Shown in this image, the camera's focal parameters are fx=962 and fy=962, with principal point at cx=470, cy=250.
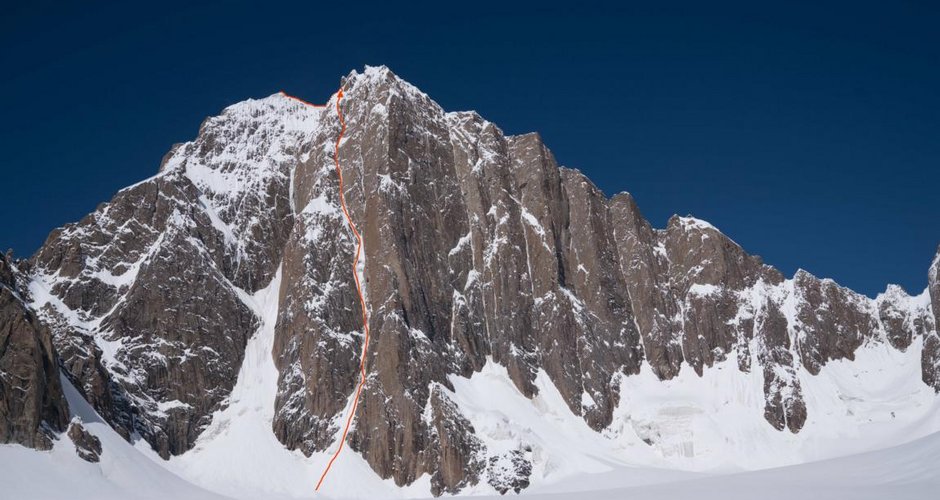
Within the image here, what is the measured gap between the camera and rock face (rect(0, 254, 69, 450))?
11469 centimetres

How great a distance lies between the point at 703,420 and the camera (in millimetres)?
156500

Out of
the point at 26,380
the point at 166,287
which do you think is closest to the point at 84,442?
the point at 26,380

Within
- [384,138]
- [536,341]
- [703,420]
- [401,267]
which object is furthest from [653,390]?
[384,138]

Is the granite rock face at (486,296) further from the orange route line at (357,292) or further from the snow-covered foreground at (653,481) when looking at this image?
the snow-covered foreground at (653,481)

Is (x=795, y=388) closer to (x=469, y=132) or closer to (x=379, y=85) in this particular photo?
(x=469, y=132)

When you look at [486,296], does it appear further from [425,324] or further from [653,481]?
[653,481]

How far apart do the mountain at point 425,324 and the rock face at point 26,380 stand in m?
0.33

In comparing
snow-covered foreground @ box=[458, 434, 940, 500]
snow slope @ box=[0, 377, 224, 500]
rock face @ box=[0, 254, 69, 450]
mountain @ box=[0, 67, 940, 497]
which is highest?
mountain @ box=[0, 67, 940, 497]

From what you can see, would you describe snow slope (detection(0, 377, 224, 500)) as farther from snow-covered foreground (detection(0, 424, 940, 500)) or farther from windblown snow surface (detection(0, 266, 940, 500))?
windblown snow surface (detection(0, 266, 940, 500))

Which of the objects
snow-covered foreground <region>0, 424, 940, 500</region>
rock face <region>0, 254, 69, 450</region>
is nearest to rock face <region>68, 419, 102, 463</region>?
snow-covered foreground <region>0, 424, 940, 500</region>

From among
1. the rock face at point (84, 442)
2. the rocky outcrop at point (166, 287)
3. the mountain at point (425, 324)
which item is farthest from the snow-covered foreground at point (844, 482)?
the rocky outcrop at point (166, 287)

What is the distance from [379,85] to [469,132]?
63.9 ft

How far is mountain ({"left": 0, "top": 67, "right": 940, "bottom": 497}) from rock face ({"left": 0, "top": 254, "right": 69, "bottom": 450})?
0.33 m

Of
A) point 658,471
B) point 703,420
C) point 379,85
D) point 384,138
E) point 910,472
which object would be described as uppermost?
point 379,85
